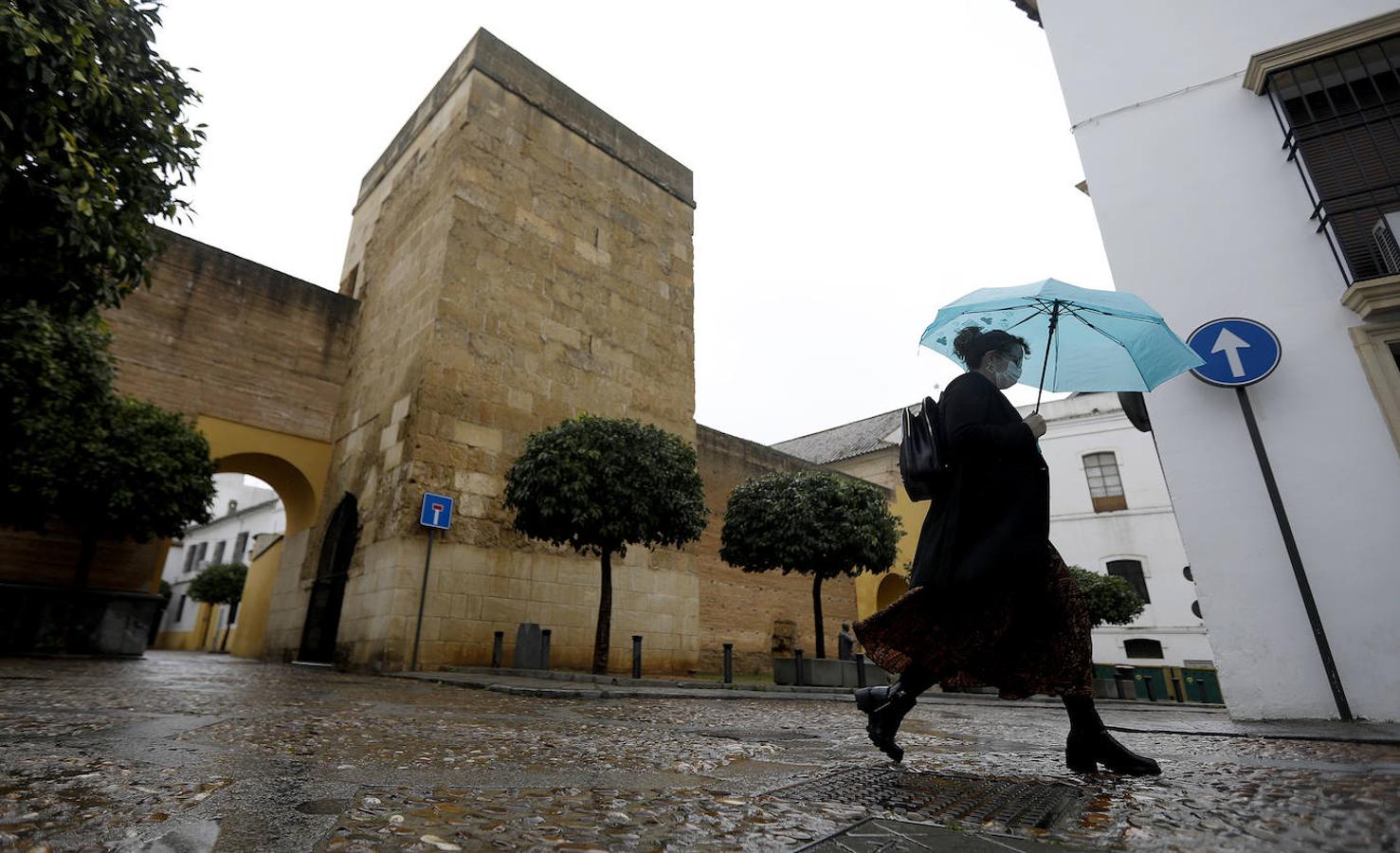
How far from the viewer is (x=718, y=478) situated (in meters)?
16.2

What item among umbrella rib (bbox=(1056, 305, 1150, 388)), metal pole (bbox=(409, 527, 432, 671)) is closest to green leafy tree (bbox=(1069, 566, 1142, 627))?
metal pole (bbox=(409, 527, 432, 671))

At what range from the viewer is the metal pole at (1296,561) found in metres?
4.54

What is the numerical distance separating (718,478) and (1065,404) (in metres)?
13.2

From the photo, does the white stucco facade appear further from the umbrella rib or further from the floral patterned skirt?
the umbrella rib

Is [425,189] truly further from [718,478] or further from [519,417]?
[718,478]

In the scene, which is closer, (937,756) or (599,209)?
(937,756)

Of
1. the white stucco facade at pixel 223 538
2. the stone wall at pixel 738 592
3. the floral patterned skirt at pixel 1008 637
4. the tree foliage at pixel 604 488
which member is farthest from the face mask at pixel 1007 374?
the white stucco facade at pixel 223 538

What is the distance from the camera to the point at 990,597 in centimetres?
252

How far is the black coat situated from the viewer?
2.44m

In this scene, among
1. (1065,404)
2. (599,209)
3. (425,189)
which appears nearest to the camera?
(425,189)

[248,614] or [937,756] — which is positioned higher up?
[248,614]

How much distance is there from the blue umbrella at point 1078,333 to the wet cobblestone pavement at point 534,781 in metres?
1.74

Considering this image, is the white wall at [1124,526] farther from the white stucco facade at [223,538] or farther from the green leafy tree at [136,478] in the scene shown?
the white stucco facade at [223,538]

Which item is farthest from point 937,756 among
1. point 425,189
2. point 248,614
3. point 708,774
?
point 248,614
